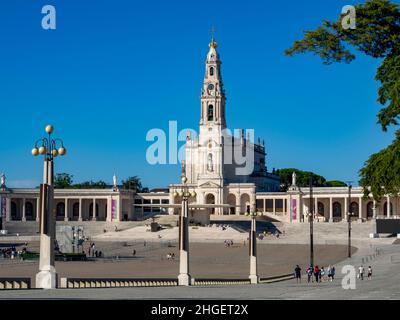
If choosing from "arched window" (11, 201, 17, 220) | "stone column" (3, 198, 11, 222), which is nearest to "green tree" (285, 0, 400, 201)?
"stone column" (3, 198, 11, 222)

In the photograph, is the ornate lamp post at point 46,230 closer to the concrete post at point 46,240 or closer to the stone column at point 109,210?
the concrete post at point 46,240

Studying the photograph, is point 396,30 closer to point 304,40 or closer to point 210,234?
point 304,40

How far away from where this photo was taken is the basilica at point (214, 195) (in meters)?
132

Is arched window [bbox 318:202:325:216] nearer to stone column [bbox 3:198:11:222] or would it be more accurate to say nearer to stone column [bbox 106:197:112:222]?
stone column [bbox 106:197:112:222]

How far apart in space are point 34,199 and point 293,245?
2414 inches

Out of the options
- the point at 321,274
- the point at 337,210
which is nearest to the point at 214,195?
the point at 337,210

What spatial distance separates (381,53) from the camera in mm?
25703

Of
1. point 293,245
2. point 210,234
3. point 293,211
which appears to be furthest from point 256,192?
point 293,245

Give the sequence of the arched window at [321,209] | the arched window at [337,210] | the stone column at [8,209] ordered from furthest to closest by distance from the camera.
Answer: the arched window at [321,209] < the arched window at [337,210] < the stone column at [8,209]

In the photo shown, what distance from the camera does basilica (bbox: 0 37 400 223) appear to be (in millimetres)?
131750

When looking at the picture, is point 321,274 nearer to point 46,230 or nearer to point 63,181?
point 46,230

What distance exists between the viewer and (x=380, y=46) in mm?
25469

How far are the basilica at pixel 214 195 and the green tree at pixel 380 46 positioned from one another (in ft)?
334

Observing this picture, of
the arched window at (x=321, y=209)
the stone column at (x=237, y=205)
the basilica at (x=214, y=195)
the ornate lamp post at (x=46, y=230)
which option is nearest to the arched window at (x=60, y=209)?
the basilica at (x=214, y=195)
